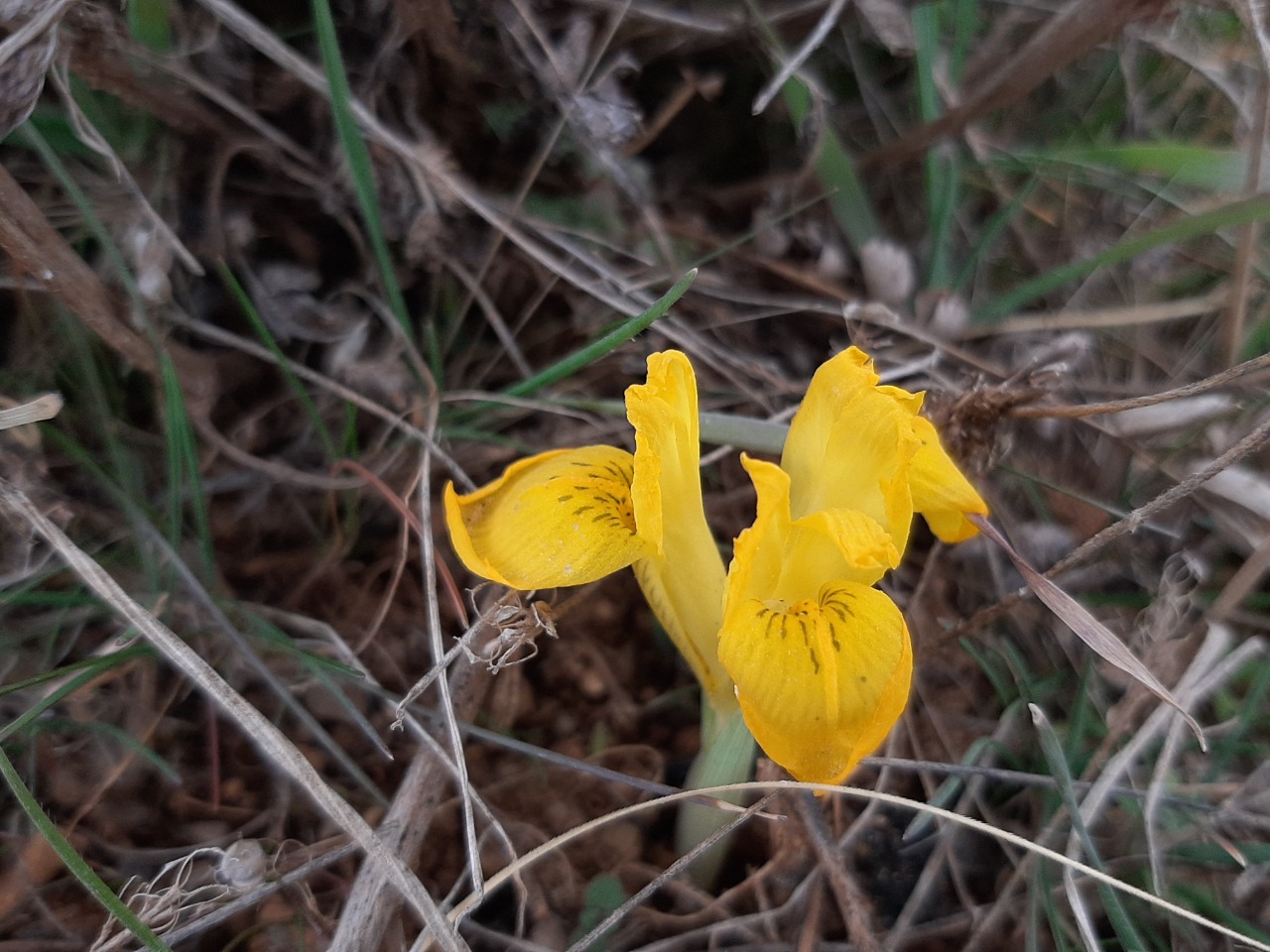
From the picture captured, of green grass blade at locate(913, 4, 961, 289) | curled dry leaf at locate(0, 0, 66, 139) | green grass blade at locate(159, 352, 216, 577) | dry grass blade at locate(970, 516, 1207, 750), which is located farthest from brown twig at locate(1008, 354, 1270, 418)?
curled dry leaf at locate(0, 0, 66, 139)

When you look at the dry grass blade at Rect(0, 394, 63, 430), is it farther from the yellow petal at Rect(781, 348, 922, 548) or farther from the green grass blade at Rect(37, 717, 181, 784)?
the yellow petal at Rect(781, 348, 922, 548)

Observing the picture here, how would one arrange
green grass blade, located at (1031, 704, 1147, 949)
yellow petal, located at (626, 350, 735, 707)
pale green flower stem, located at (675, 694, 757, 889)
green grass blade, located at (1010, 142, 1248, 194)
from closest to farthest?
1. yellow petal, located at (626, 350, 735, 707)
2. green grass blade, located at (1031, 704, 1147, 949)
3. pale green flower stem, located at (675, 694, 757, 889)
4. green grass blade, located at (1010, 142, 1248, 194)

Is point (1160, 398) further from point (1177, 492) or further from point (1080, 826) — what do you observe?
point (1080, 826)

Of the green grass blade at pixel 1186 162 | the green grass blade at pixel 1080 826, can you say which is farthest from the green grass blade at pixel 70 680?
the green grass blade at pixel 1186 162

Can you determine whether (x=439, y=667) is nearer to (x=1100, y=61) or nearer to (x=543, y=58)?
(x=543, y=58)

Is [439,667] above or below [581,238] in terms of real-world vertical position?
below

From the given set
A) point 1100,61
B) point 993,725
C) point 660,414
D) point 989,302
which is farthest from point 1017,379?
point 1100,61

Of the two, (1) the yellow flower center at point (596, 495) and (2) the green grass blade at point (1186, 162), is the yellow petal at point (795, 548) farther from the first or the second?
(2) the green grass blade at point (1186, 162)
